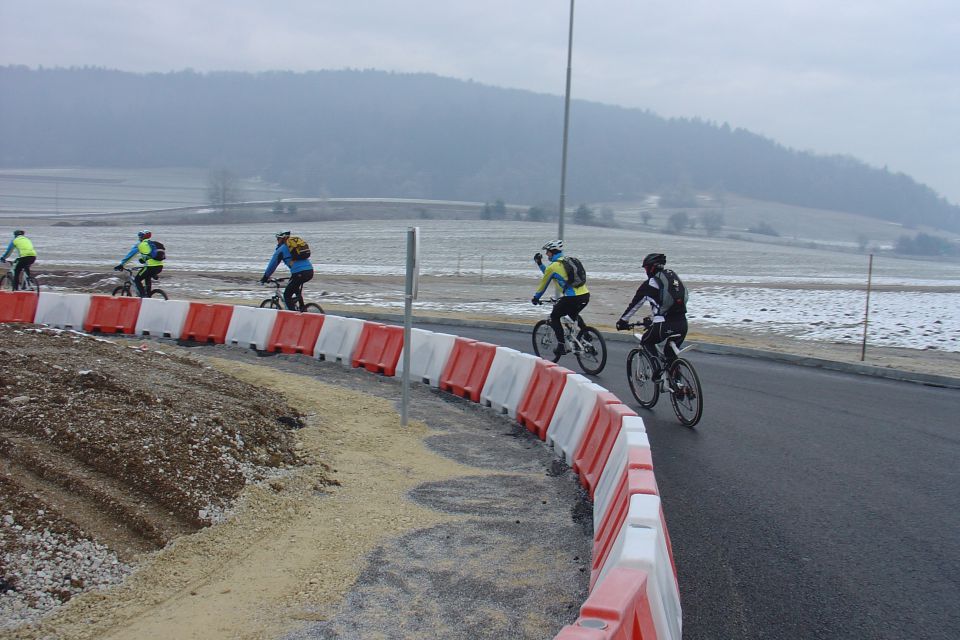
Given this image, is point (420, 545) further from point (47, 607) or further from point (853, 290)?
point (853, 290)

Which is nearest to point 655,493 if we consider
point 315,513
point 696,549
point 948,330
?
point 696,549

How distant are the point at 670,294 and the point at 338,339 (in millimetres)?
6081

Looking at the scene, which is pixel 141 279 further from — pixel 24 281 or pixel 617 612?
pixel 617 612

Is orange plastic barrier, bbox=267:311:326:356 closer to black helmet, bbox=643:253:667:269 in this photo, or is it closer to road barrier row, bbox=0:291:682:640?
road barrier row, bbox=0:291:682:640

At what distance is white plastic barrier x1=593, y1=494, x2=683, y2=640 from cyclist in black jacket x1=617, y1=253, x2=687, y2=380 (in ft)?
19.1

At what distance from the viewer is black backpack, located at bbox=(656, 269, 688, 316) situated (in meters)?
10.6

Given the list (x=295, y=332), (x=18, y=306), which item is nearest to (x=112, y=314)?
(x=18, y=306)

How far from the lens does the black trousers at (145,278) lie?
1908 centimetres

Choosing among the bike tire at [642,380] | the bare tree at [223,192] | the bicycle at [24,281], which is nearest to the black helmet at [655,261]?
the bike tire at [642,380]

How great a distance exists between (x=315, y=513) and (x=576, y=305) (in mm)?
7566

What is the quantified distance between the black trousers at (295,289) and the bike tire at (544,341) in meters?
4.15

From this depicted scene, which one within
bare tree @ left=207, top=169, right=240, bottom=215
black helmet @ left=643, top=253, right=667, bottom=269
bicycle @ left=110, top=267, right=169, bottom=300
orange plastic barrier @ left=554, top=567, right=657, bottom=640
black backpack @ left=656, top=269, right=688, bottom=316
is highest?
bare tree @ left=207, top=169, right=240, bottom=215

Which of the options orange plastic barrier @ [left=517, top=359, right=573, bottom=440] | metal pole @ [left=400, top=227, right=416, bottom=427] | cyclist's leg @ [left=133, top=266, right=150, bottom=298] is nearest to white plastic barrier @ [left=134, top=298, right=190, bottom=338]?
cyclist's leg @ [left=133, top=266, right=150, bottom=298]

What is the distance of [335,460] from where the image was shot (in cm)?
840
